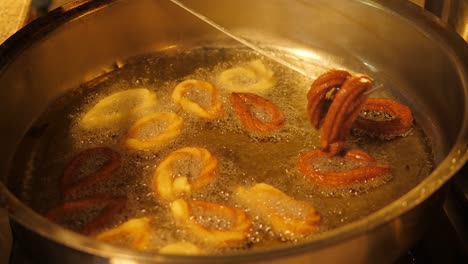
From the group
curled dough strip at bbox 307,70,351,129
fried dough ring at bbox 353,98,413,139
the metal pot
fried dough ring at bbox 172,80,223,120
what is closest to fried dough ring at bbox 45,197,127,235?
the metal pot

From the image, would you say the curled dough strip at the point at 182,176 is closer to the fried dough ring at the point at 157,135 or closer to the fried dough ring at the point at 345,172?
the fried dough ring at the point at 157,135

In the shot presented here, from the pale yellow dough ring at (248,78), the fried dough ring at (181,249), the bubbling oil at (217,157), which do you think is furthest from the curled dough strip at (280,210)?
the pale yellow dough ring at (248,78)

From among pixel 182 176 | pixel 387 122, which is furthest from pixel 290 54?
pixel 182 176

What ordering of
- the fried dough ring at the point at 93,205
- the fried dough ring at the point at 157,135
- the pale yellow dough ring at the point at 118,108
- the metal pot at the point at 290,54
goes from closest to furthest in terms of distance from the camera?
the metal pot at the point at 290,54, the fried dough ring at the point at 93,205, the fried dough ring at the point at 157,135, the pale yellow dough ring at the point at 118,108

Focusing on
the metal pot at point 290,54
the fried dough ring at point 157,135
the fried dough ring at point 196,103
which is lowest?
the fried dough ring at point 157,135

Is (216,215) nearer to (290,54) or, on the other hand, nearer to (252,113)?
(252,113)

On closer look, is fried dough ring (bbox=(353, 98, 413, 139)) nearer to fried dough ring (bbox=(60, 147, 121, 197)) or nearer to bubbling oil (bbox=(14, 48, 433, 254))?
bubbling oil (bbox=(14, 48, 433, 254))
